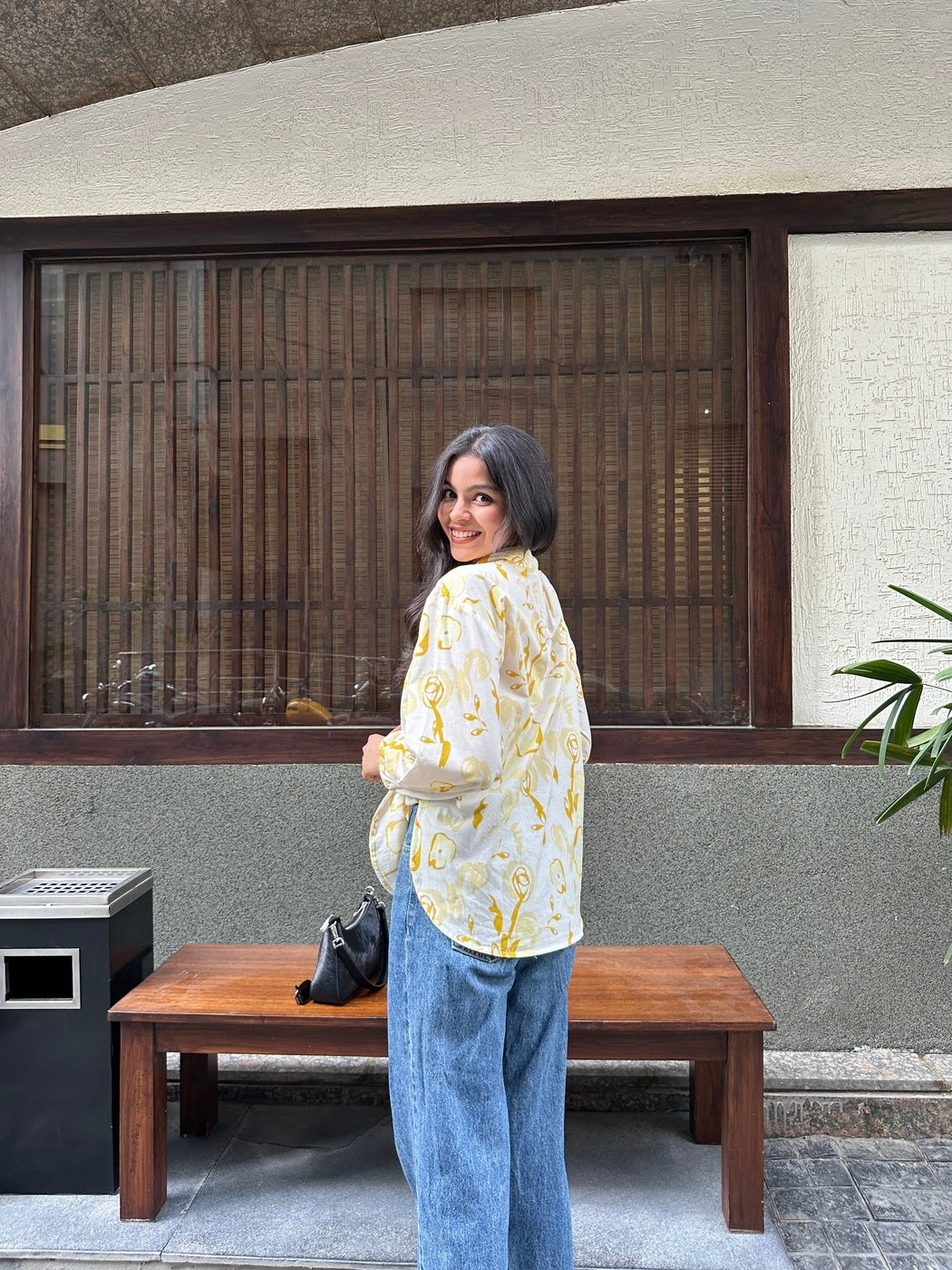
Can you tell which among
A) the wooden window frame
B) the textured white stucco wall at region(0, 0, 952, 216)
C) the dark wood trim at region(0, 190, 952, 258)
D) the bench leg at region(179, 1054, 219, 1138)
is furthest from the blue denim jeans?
the textured white stucco wall at region(0, 0, 952, 216)

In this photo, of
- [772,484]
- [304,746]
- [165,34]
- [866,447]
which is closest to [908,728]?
[772,484]

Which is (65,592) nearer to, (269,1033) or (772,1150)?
(269,1033)

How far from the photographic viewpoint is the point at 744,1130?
2.39 m

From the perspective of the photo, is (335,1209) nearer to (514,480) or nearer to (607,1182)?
Result: (607,1182)

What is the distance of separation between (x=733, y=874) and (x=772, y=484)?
1507 millimetres

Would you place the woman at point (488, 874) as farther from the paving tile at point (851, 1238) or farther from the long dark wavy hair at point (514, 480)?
the paving tile at point (851, 1238)

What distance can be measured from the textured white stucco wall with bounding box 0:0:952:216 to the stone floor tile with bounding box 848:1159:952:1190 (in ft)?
11.4

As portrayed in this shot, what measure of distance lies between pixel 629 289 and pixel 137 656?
2.49 meters

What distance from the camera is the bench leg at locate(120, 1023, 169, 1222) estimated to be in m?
2.42

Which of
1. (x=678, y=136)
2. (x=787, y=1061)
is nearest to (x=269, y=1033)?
(x=787, y=1061)

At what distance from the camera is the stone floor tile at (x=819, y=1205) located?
2518mm

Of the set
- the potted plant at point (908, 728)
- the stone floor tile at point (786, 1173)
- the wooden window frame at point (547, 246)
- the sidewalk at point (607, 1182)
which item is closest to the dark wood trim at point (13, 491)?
the wooden window frame at point (547, 246)

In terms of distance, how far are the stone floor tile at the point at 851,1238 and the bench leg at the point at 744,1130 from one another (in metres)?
0.22

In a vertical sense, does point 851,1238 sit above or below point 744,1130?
below
